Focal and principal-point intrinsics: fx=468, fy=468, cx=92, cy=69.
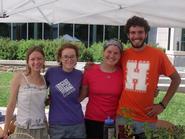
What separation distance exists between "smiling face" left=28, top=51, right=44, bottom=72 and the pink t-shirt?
443 mm

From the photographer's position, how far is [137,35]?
4.24 meters

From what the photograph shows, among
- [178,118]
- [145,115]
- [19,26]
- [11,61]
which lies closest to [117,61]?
[145,115]

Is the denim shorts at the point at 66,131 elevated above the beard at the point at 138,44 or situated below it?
below

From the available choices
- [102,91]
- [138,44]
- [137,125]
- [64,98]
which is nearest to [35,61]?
[64,98]

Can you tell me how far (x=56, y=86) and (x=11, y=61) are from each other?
1732cm

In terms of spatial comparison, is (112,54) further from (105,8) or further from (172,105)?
(172,105)

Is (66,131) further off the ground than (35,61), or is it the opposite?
(35,61)

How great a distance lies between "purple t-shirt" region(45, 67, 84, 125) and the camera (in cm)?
438

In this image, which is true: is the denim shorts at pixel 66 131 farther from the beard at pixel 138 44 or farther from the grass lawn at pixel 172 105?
the grass lawn at pixel 172 105

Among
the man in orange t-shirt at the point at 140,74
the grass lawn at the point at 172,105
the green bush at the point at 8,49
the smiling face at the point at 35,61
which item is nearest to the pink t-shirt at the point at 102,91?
the man in orange t-shirt at the point at 140,74

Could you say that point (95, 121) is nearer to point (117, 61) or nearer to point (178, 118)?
point (117, 61)

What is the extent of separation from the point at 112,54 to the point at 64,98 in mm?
609

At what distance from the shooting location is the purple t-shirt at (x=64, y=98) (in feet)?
14.4

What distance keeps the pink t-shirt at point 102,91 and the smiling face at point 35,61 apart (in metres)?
0.44
